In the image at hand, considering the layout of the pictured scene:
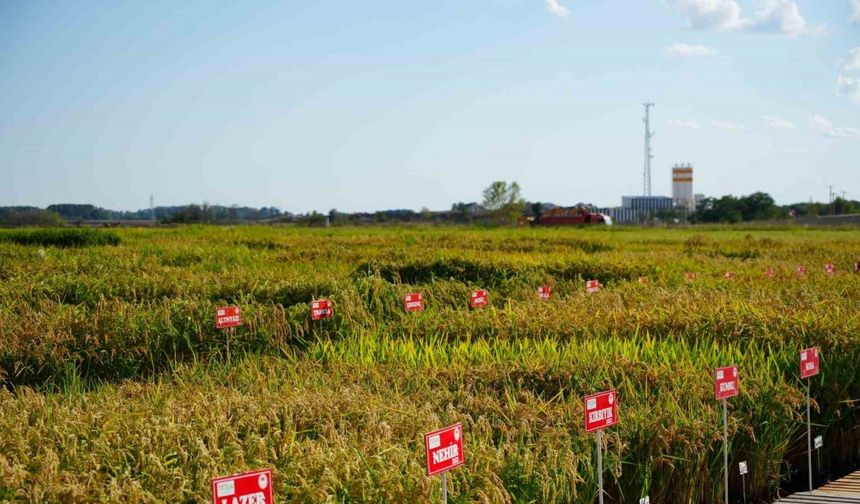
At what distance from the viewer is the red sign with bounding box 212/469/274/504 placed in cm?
405

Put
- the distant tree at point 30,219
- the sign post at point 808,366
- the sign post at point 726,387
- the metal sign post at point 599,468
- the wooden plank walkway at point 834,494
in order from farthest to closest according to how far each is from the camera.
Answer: the distant tree at point 30,219 < the sign post at point 808,366 < the wooden plank walkway at point 834,494 < the sign post at point 726,387 < the metal sign post at point 599,468

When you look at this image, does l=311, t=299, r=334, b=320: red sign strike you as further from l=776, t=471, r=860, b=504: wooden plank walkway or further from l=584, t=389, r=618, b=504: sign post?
l=776, t=471, r=860, b=504: wooden plank walkway

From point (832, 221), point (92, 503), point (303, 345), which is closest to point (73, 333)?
point (303, 345)

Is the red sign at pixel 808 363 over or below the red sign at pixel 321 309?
below

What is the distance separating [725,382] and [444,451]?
2.92 meters

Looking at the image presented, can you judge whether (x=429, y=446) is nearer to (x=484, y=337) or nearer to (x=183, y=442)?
(x=183, y=442)

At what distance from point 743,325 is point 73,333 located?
778 cm

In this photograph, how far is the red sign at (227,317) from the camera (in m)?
10.7

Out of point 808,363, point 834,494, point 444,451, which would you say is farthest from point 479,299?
point 444,451

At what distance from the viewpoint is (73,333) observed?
10555mm

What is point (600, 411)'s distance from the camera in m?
5.87

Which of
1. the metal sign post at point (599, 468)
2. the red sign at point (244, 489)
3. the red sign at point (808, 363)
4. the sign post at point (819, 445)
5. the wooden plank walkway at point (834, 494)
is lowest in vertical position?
the wooden plank walkway at point (834, 494)

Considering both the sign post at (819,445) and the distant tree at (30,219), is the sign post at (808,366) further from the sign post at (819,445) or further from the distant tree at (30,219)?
the distant tree at (30,219)

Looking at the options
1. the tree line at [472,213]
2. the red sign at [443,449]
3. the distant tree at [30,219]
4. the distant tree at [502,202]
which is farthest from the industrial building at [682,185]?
the red sign at [443,449]
